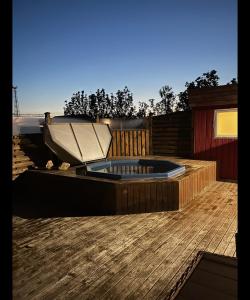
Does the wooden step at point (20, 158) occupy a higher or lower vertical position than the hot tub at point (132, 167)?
higher

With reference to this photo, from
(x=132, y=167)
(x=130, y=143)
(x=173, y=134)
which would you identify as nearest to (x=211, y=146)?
(x=173, y=134)

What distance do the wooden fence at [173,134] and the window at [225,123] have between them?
123 cm

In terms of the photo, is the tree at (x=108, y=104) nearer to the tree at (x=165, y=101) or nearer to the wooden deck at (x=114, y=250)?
the tree at (x=165, y=101)

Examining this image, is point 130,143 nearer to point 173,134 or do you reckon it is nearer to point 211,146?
point 173,134

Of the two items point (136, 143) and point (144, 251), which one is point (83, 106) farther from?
point (144, 251)

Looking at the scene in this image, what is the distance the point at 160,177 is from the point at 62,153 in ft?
12.3

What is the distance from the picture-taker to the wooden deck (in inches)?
142

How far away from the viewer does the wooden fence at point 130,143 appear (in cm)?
1304

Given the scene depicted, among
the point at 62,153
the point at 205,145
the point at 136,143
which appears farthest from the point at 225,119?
the point at 62,153

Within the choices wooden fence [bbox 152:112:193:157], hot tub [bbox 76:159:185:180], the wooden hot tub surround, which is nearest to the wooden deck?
the wooden hot tub surround

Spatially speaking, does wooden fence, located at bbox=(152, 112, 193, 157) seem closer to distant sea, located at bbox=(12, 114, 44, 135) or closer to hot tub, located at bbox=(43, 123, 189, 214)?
hot tub, located at bbox=(43, 123, 189, 214)

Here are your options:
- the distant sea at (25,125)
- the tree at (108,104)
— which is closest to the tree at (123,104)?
the tree at (108,104)

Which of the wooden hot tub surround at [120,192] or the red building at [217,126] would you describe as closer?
the wooden hot tub surround at [120,192]

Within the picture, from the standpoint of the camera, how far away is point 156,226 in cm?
586
